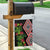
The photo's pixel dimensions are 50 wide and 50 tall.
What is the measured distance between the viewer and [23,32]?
5336mm

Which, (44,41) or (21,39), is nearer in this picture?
(21,39)

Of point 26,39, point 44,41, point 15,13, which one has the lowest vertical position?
point 44,41

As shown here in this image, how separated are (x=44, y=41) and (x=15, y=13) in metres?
4.73

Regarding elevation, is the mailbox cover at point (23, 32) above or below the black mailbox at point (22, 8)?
below

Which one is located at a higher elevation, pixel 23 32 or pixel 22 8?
pixel 22 8

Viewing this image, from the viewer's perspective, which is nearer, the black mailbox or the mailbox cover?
the black mailbox

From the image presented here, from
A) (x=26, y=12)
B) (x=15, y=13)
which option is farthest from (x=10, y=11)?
(x=26, y=12)

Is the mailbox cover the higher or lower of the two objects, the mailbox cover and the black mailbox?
the lower

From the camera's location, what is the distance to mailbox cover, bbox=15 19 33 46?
204 inches

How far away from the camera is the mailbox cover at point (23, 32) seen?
5170mm

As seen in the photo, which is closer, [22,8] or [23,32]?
[22,8]

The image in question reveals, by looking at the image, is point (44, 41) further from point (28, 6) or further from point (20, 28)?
point (28, 6)

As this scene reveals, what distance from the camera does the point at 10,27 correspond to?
348 centimetres

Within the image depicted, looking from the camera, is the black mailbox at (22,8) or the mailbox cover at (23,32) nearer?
the black mailbox at (22,8)
